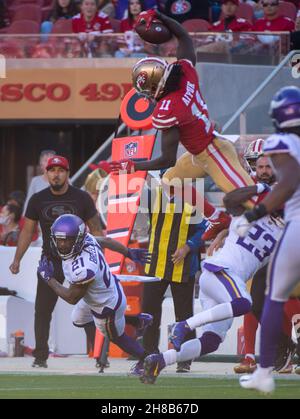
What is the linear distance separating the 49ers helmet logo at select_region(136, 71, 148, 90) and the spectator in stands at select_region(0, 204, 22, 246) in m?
4.80

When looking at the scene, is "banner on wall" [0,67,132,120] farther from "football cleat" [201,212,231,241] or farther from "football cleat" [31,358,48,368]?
"football cleat" [201,212,231,241]

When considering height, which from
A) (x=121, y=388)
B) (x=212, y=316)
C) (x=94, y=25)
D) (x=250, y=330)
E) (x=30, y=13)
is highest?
(x=30, y=13)

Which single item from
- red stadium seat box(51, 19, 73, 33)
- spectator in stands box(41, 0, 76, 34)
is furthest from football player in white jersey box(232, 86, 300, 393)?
spectator in stands box(41, 0, 76, 34)

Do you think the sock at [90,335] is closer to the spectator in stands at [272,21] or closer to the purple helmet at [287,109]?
the purple helmet at [287,109]

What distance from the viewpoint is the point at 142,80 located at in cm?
964

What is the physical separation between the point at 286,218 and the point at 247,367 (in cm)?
283

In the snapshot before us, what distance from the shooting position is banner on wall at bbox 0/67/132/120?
58.9ft

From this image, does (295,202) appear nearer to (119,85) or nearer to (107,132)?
(119,85)

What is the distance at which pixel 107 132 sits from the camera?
68.3 ft

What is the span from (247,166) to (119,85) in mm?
7452

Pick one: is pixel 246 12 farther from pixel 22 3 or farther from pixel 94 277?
pixel 94 277

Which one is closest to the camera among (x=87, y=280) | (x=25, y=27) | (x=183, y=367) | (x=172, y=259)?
(x=87, y=280)

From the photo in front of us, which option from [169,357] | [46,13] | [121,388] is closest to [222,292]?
[169,357]
